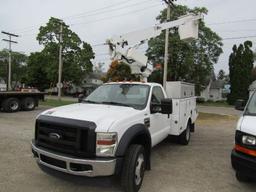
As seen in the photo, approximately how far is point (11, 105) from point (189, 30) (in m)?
12.4

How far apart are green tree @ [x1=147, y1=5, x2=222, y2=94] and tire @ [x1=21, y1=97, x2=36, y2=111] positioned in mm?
21303

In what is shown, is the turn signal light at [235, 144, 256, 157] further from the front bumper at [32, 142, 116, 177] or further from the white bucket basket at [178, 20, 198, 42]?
the white bucket basket at [178, 20, 198, 42]

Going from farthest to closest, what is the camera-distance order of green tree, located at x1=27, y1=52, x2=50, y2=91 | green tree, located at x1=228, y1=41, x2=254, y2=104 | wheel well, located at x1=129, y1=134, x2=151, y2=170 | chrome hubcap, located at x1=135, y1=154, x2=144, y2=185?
green tree, located at x1=27, y1=52, x2=50, y2=91 → green tree, located at x1=228, y1=41, x2=254, y2=104 → wheel well, located at x1=129, y1=134, x2=151, y2=170 → chrome hubcap, located at x1=135, y1=154, x2=144, y2=185

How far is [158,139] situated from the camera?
20.0 feet

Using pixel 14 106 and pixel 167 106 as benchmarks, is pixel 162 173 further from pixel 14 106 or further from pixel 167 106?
pixel 14 106

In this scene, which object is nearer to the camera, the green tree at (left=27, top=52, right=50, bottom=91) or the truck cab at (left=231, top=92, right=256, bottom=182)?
the truck cab at (left=231, top=92, right=256, bottom=182)

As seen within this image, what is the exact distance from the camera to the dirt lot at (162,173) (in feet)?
15.4

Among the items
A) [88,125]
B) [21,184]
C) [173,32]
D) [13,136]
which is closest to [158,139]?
[88,125]

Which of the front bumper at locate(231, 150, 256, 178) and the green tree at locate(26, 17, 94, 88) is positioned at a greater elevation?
the green tree at locate(26, 17, 94, 88)

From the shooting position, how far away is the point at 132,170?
4305 mm

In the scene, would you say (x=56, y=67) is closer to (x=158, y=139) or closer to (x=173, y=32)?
(x=173, y=32)

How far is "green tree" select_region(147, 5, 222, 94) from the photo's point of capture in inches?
1410

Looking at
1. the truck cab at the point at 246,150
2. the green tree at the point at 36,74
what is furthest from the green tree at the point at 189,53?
the truck cab at the point at 246,150

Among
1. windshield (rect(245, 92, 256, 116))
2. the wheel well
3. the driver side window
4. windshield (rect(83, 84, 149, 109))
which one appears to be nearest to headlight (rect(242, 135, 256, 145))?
windshield (rect(245, 92, 256, 116))
